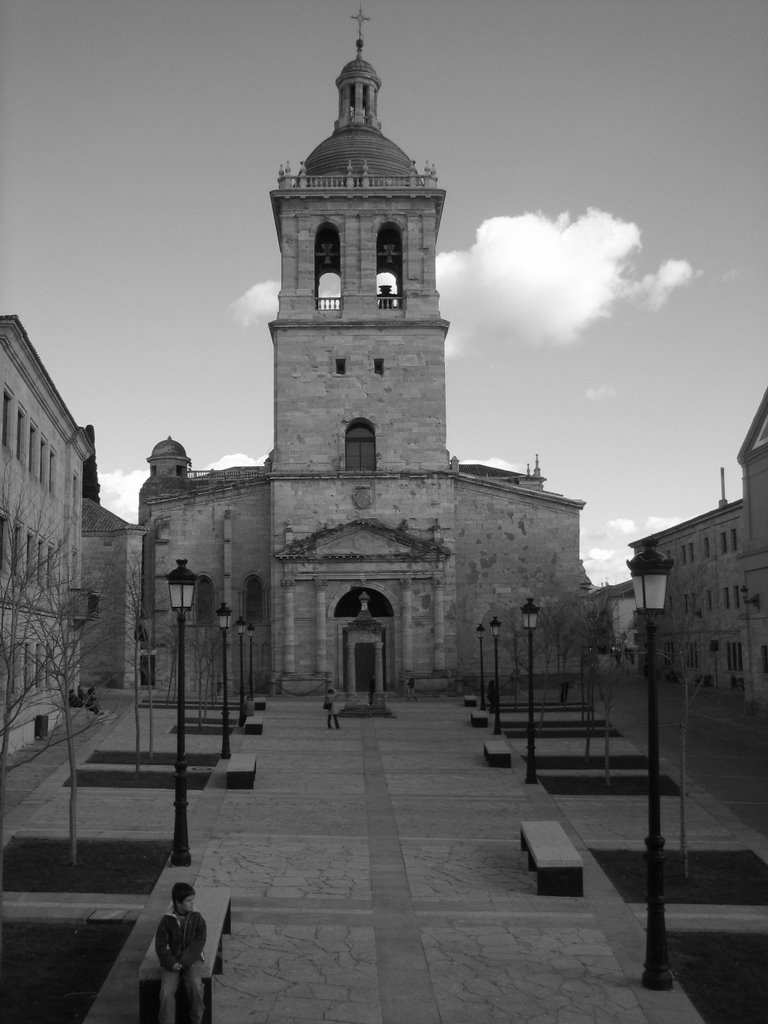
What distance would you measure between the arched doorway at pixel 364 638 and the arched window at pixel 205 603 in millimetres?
6329

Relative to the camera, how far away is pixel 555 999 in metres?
10.2

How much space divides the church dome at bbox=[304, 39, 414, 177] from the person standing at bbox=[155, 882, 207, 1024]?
161ft

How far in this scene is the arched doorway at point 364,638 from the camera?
46.3 metres

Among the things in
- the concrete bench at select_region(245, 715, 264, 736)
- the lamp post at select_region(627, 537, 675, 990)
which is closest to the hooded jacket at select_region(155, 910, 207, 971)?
the lamp post at select_region(627, 537, 675, 990)

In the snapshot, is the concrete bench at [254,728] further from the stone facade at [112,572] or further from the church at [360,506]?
the stone facade at [112,572]

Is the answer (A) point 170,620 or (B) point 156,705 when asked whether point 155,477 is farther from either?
(B) point 156,705

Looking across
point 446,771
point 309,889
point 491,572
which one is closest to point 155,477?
point 491,572

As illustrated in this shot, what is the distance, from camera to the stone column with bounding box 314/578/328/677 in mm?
48750

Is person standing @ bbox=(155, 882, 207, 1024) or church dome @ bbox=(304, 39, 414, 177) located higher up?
church dome @ bbox=(304, 39, 414, 177)

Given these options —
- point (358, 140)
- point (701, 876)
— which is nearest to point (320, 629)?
point (358, 140)

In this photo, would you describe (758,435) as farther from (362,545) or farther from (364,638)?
(362,545)

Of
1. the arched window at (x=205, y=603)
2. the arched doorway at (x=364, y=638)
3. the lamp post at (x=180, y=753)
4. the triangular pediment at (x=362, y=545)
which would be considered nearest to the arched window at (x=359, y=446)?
the triangular pediment at (x=362, y=545)

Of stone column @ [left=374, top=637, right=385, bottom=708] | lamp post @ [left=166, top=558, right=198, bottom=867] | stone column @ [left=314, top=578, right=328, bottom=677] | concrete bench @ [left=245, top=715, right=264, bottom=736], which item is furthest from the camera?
stone column @ [left=314, top=578, right=328, bottom=677]

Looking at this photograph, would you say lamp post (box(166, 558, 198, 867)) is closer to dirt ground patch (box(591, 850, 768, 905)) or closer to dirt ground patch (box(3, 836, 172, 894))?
dirt ground patch (box(3, 836, 172, 894))
